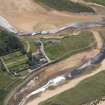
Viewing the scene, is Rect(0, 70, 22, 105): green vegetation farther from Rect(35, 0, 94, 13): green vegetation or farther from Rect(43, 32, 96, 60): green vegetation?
Rect(35, 0, 94, 13): green vegetation

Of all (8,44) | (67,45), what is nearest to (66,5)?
(67,45)

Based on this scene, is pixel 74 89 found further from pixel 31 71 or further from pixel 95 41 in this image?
pixel 95 41

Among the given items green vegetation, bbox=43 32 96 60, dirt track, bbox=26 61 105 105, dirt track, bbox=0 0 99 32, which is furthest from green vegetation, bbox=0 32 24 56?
dirt track, bbox=26 61 105 105

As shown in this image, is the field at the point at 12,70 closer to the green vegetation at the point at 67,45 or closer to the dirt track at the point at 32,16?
the green vegetation at the point at 67,45

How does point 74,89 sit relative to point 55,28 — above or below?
below

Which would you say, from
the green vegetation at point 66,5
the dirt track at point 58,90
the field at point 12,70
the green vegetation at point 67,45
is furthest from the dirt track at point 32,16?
the dirt track at point 58,90

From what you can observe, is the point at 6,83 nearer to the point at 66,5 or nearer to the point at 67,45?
the point at 67,45

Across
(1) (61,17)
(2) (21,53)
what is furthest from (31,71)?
(1) (61,17)
